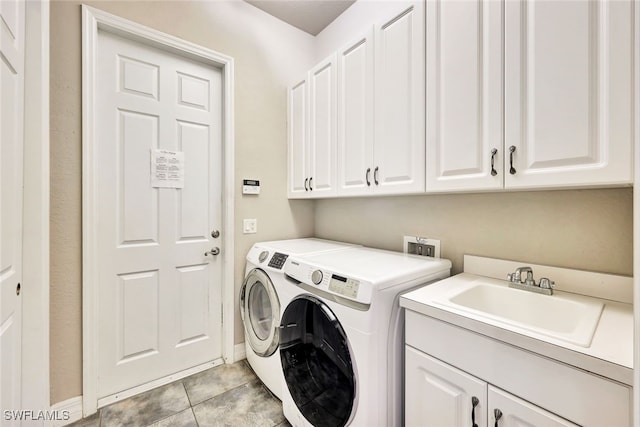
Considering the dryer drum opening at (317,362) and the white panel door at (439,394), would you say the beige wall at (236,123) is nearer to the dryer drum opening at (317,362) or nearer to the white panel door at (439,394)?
the dryer drum opening at (317,362)

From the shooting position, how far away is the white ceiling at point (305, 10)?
2.15 m

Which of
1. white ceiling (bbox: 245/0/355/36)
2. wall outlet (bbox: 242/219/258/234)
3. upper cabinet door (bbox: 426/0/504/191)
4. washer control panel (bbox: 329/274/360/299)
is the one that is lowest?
washer control panel (bbox: 329/274/360/299)

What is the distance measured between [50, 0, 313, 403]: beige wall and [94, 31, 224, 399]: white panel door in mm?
133

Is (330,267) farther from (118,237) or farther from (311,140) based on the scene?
(118,237)

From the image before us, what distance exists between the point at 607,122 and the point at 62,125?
2.45m

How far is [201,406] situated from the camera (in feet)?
5.29

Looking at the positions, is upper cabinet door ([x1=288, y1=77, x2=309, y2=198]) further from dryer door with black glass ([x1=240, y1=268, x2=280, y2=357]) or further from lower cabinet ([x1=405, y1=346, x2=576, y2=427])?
lower cabinet ([x1=405, y1=346, x2=576, y2=427])

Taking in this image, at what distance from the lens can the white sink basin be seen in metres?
0.86

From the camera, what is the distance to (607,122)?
83 centimetres

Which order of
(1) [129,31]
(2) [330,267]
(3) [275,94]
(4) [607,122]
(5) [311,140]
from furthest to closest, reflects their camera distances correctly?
(3) [275,94], (5) [311,140], (1) [129,31], (2) [330,267], (4) [607,122]
